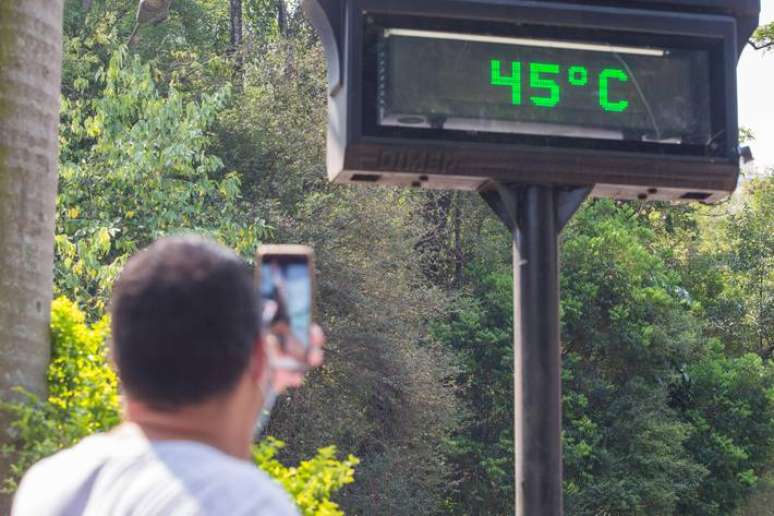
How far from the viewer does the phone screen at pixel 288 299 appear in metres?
1.78

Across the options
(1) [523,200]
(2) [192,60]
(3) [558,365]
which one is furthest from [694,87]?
(2) [192,60]

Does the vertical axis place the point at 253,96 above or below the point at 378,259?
above

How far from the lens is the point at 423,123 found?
19.9 ft

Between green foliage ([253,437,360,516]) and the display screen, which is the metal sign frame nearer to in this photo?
the display screen

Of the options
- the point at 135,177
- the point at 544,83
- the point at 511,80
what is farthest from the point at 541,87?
the point at 135,177

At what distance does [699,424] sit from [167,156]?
53.9ft

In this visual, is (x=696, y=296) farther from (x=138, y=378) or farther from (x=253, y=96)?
(x=138, y=378)

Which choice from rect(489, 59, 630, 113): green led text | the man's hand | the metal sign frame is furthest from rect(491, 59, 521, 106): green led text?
the man's hand

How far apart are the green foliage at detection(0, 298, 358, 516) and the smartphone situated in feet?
12.2

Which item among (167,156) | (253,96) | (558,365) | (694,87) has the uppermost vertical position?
(253,96)

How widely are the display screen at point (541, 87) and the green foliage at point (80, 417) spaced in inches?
62.1

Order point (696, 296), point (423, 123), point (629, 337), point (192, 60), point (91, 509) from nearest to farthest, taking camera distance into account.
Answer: point (91, 509) < point (423, 123) < point (192, 60) < point (629, 337) < point (696, 296)

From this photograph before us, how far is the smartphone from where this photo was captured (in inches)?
70.1

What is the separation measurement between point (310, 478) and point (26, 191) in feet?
6.03
